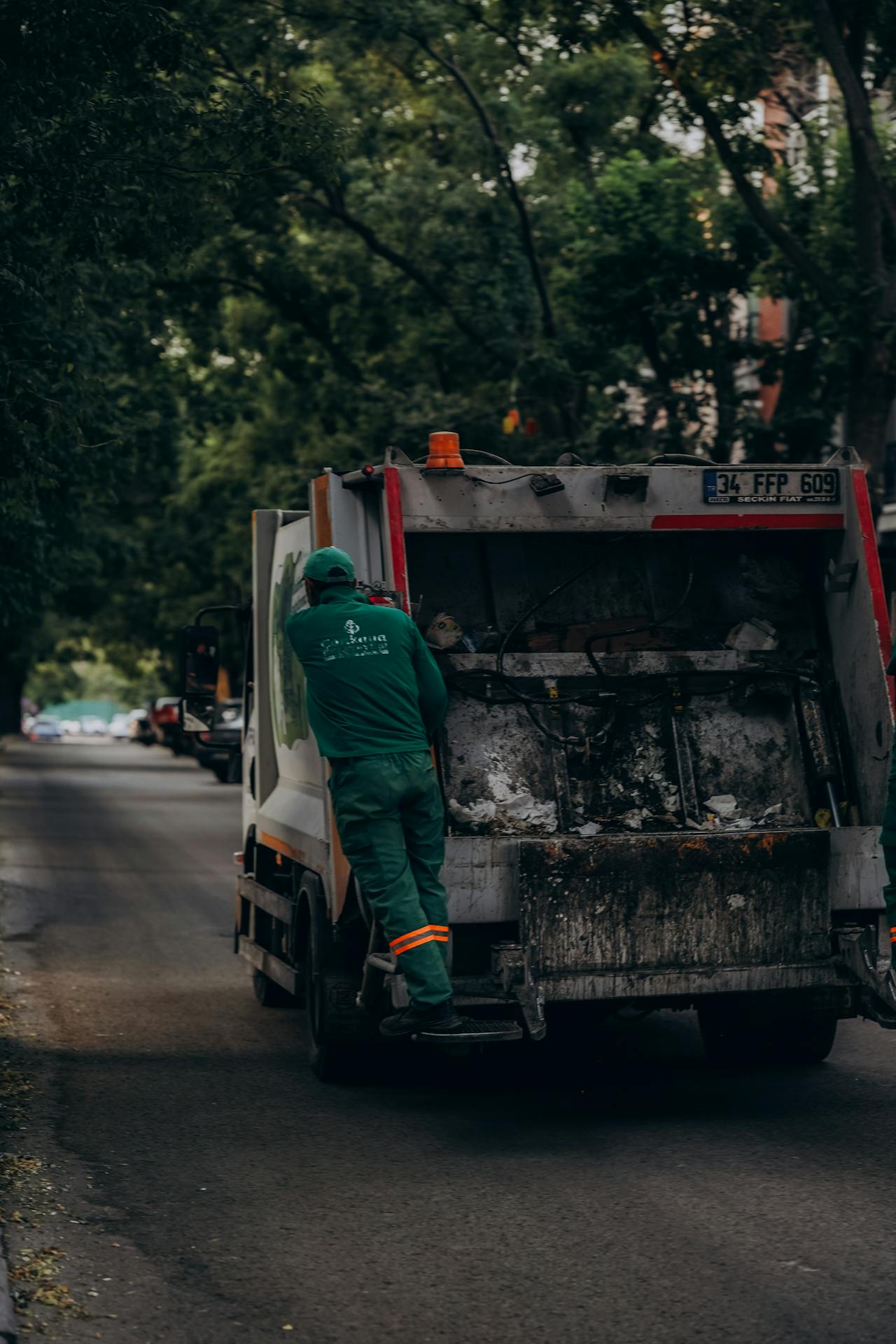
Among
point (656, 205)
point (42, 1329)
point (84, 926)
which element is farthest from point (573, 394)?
point (42, 1329)

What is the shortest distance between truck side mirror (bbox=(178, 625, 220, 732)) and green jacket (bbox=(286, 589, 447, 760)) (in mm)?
2908

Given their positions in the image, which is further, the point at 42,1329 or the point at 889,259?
the point at 889,259

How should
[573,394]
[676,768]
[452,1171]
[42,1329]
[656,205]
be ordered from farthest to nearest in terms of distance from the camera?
[573,394] < [656,205] < [676,768] < [452,1171] < [42,1329]

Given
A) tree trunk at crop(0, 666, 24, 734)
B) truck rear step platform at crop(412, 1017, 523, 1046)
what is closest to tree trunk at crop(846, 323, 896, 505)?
truck rear step platform at crop(412, 1017, 523, 1046)

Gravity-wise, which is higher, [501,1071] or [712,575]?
[712,575]

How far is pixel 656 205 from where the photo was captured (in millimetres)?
20422

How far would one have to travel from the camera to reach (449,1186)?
6141mm

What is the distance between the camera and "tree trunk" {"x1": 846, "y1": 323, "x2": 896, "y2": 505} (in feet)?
52.9

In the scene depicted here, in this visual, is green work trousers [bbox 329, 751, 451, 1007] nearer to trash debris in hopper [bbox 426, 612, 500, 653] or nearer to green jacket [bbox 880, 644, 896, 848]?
trash debris in hopper [bbox 426, 612, 500, 653]

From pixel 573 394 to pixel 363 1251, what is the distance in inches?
706

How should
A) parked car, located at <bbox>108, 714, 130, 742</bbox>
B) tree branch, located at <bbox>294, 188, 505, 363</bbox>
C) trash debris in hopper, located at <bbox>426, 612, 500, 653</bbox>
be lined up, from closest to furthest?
trash debris in hopper, located at <bbox>426, 612, 500, 653</bbox> < tree branch, located at <bbox>294, 188, 505, 363</bbox> < parked car, located at <bbox>108, 714, 130, 742</bbox>

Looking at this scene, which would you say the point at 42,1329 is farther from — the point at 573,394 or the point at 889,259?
the point at 573,394

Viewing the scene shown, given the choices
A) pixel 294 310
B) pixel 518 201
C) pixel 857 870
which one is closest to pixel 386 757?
pixel 857 870

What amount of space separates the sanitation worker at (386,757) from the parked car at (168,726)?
45.8 m
